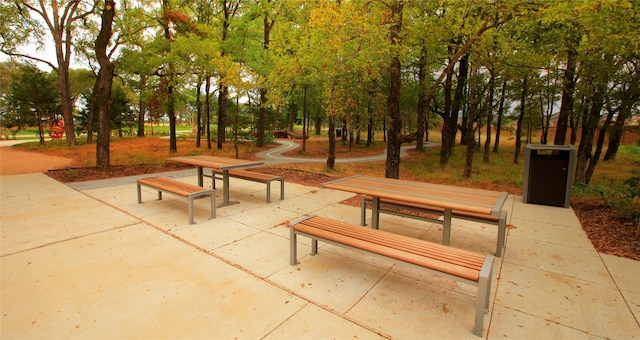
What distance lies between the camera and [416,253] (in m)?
2.58

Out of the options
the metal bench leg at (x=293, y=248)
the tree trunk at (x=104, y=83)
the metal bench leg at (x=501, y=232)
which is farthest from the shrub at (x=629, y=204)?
the tree trunk at (x=104, y=83)

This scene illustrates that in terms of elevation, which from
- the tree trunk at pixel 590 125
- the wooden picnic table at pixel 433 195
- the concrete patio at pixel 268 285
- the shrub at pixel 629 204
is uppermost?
the tree trunk at pixel 590 125

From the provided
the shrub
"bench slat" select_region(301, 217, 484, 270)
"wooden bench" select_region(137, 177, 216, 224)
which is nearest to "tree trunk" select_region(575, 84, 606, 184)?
the shrub

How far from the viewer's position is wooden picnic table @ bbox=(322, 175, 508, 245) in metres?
3.02

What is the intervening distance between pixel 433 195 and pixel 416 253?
1.16m

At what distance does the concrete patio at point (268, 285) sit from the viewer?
2.33 m

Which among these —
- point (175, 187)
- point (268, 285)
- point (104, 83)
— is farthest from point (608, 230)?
point (104, 83)

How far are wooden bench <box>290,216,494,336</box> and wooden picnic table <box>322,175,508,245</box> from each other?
1.62ft

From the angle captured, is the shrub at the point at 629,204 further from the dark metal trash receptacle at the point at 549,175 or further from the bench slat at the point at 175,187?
the bench slat at the point at 175,187

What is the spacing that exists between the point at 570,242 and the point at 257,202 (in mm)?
5191

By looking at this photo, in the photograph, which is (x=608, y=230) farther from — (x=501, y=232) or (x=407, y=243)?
(x=407, y=243)

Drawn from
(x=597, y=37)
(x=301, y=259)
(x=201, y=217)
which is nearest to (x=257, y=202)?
(x=201, y=217)

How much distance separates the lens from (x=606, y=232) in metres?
4.61

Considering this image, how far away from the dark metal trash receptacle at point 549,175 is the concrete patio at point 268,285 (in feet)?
4.40
